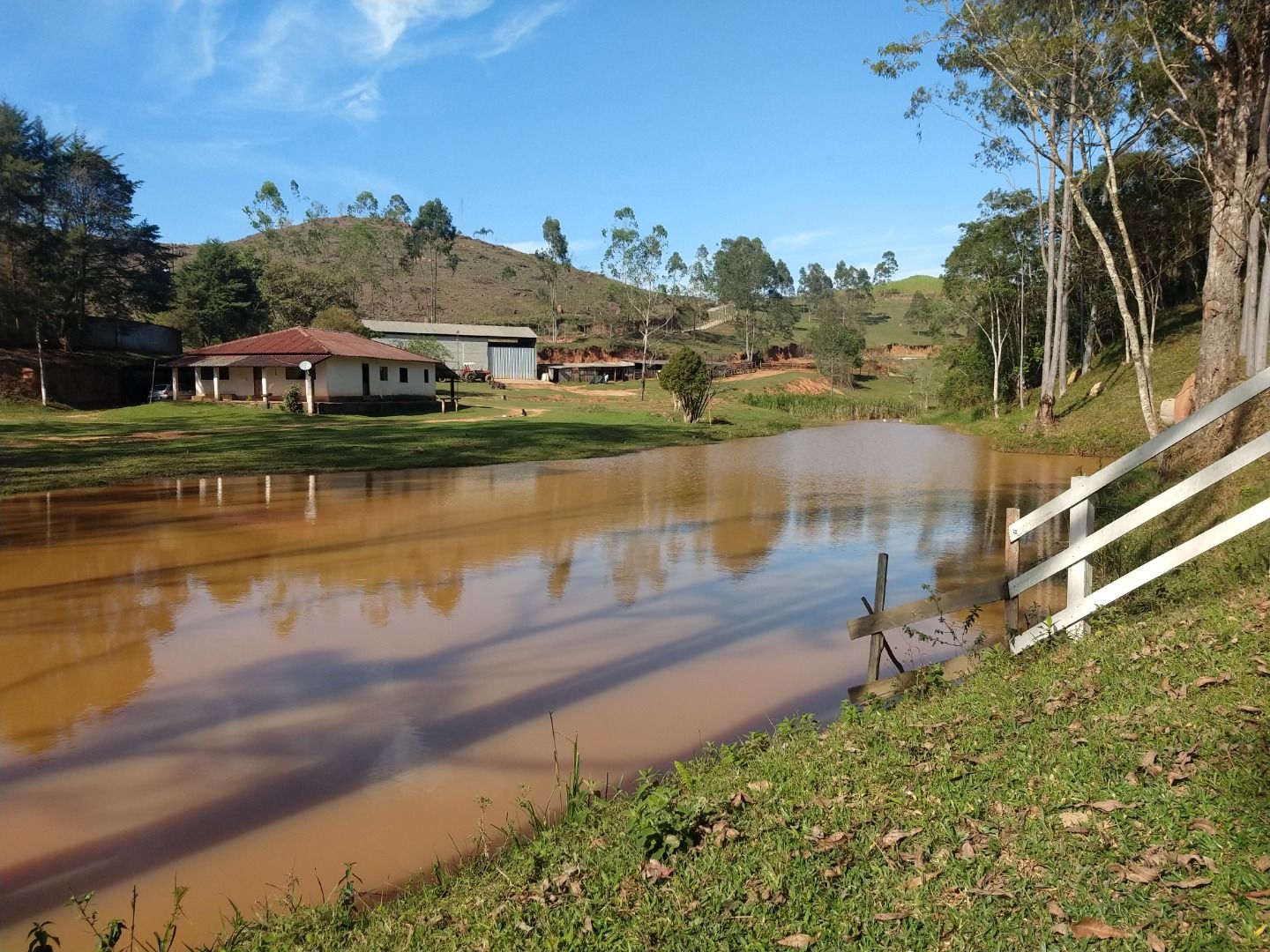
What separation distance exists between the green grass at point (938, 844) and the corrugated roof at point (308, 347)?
36795 mm

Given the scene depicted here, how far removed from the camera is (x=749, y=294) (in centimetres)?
9038

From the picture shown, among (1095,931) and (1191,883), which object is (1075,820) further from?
(1095,931)

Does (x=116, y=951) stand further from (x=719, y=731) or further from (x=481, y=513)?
(x=481, y=513)

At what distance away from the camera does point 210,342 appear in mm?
58875

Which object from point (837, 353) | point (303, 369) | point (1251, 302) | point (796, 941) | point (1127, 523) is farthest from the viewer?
point (837, 353)

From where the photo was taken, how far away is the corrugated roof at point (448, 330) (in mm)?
65125

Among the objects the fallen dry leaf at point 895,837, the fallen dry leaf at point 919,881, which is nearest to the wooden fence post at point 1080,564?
the fallen dry leaf at point 895,837

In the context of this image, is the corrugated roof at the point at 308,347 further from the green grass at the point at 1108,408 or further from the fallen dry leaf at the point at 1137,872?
the fallen dry leaf at the point at 1137,872

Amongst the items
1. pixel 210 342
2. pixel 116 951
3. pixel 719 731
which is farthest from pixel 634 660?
pixel 210 342

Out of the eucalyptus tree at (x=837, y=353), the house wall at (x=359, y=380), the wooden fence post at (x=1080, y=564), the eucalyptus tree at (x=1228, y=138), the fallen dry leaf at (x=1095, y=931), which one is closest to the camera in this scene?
the fallen dry leaf at (x=1095, y=931)

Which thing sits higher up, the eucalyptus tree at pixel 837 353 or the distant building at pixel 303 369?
the eucalyptus tree at pixel 837 353

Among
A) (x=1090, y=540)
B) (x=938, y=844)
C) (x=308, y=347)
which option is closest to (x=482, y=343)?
(x=308, y=347)

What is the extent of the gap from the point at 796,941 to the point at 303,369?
126 ft

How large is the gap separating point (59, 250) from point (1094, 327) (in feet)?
180
